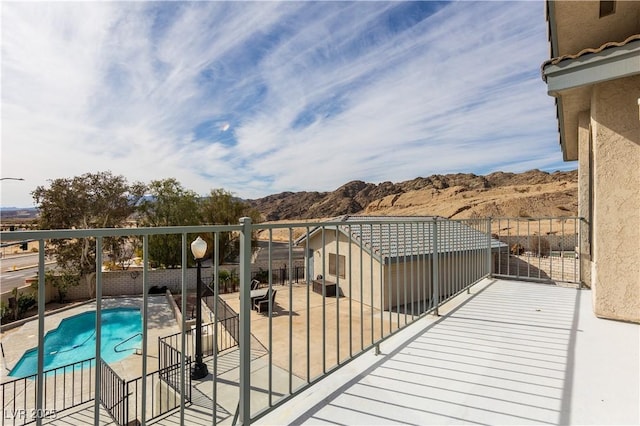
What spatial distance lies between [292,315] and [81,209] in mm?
16372

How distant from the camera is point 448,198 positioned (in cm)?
4434

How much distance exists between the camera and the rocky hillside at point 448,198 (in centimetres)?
3281

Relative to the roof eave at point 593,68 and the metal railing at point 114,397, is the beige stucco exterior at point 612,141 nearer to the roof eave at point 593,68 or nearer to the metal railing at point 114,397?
the roof eave at point 593,68

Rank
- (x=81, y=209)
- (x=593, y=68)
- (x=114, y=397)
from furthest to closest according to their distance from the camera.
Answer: (x=81, y=209)
(x=114, y=397)
(x=593, y=68)

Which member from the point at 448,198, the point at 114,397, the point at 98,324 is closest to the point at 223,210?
the point at 114,397

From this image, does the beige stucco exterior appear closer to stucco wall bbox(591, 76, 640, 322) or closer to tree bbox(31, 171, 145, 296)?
stucco wall bbox(591, 76, 640, 322)

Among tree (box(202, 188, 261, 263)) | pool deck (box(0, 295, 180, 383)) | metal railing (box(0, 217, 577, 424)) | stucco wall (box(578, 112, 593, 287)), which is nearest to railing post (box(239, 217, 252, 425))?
metal railing (box(0, 217, 577, 424))

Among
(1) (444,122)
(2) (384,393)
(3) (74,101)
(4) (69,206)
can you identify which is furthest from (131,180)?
(2) (384,393)

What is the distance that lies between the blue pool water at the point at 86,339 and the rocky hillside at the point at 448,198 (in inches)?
1207

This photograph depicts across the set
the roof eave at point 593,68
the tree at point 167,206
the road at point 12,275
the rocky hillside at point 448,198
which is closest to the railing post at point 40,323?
the roof eave at point 593,68

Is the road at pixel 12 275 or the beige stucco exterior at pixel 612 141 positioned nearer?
the beige stucco exterior at pixel 612 141

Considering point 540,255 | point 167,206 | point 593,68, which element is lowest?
point 540,255

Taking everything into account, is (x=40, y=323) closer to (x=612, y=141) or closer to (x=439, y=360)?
(x=439, y=360)

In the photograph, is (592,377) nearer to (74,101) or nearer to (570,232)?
(74,101)
